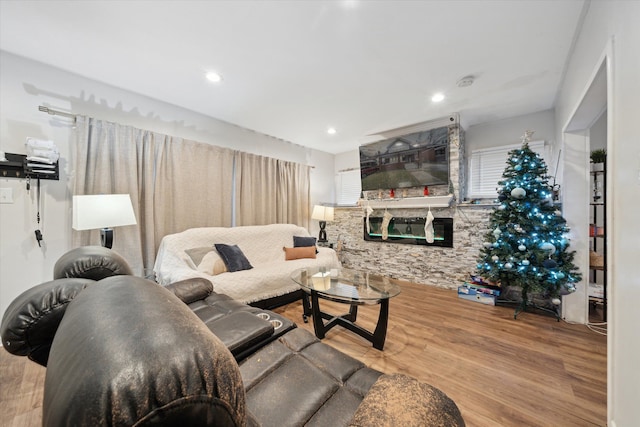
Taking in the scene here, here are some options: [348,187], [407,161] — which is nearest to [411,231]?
[407,161]

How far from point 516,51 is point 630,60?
1.28 metres

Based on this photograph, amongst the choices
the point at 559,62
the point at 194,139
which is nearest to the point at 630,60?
the point at 559,62

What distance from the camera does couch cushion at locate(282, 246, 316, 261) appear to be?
3.41 metres

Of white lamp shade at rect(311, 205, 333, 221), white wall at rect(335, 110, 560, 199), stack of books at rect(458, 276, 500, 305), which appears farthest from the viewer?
white lamp shade at rect(311, 205, 333, 221)

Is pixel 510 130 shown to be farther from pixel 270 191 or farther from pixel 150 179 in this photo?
pixel 150 179

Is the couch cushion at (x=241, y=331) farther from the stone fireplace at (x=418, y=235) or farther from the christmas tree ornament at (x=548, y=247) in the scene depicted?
the stone fireplace at (x=418, y=235)

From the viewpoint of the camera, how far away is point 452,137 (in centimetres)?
343

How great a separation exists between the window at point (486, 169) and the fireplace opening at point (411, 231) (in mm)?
673

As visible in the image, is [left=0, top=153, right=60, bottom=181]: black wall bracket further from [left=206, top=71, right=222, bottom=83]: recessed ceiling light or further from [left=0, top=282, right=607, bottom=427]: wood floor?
[left=206, top=71, right=222, bottom=83]: recessed ceiling light

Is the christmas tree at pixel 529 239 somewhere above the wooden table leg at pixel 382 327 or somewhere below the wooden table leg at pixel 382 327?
above

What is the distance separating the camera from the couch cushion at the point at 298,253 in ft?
11.2

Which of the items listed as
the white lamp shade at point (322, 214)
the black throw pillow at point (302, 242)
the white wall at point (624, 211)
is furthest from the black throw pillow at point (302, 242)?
the white wall at point (624, 211)

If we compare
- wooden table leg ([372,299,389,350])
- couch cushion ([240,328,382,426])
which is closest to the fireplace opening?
wooden table leg ([372,299,389,350])

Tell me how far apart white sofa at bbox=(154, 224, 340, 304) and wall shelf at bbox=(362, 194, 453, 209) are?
53.6 inches
